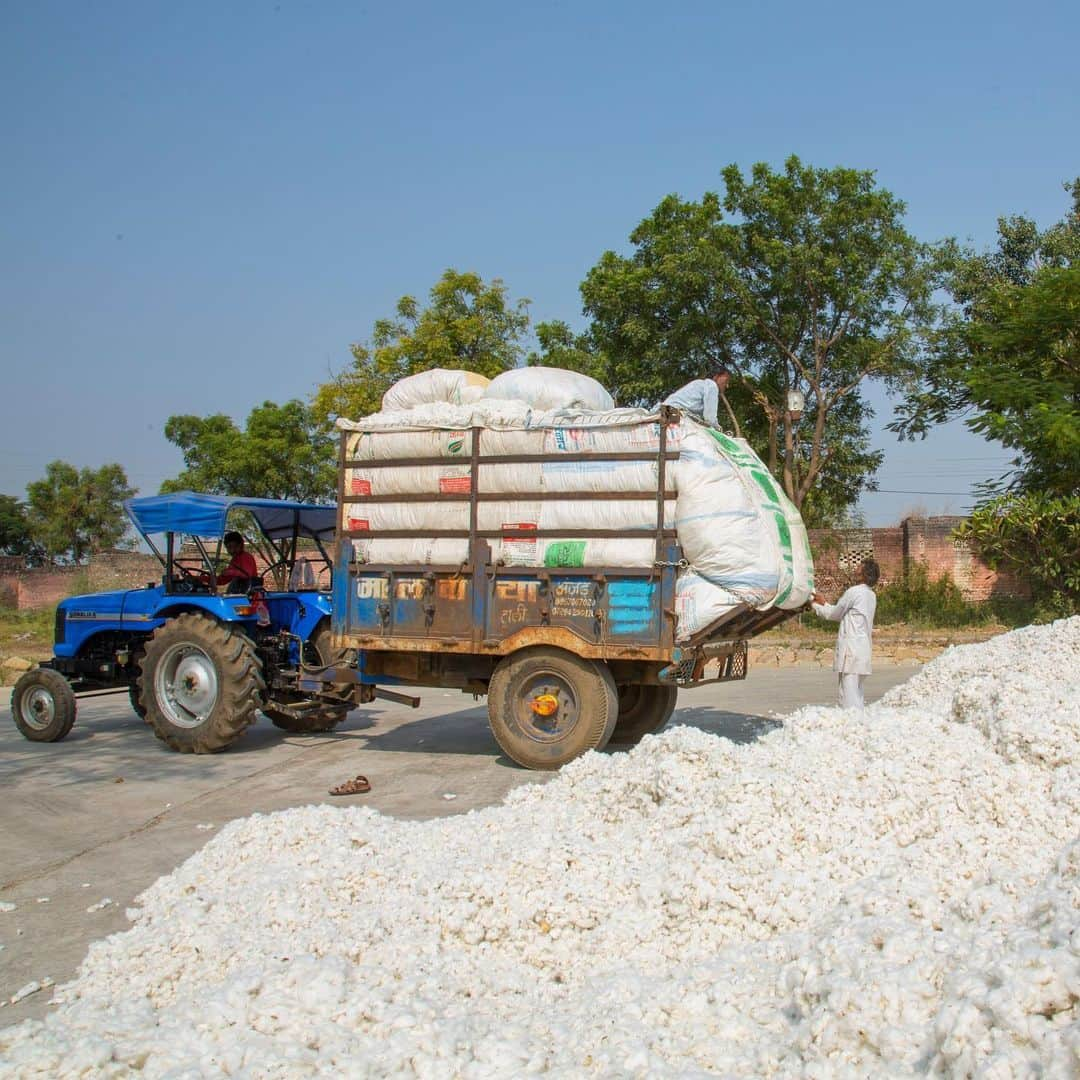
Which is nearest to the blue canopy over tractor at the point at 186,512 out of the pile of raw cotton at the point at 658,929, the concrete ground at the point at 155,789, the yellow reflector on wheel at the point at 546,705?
the concrete ground at the point at 155,789

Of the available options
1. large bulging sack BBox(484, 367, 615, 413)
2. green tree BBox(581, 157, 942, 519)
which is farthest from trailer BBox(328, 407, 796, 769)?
green tree BBox(581, 157, 942, 519)

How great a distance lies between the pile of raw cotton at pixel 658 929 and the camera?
122 inches

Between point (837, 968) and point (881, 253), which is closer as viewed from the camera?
point (837, 968)

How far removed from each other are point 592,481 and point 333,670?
2872mm

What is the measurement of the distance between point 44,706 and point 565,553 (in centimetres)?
568

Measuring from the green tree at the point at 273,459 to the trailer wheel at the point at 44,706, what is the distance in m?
19.8

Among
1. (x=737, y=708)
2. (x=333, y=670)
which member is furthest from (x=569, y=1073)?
(x=737, y=708)

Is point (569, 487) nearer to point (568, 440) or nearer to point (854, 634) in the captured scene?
point (568, 440)

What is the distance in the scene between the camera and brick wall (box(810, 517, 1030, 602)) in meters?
22.4

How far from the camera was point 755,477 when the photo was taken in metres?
8.34

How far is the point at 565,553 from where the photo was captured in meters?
8.25

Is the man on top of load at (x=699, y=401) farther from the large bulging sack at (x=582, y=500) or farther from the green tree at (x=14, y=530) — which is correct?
the green tree at (x=14, y=530)

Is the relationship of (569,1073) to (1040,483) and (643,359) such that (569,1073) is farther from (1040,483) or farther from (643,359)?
(643,359)

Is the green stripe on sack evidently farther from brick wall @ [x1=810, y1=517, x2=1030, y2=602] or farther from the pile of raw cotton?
brick wall @ [x1=810, y1=517, x2=1030, y2=602]
